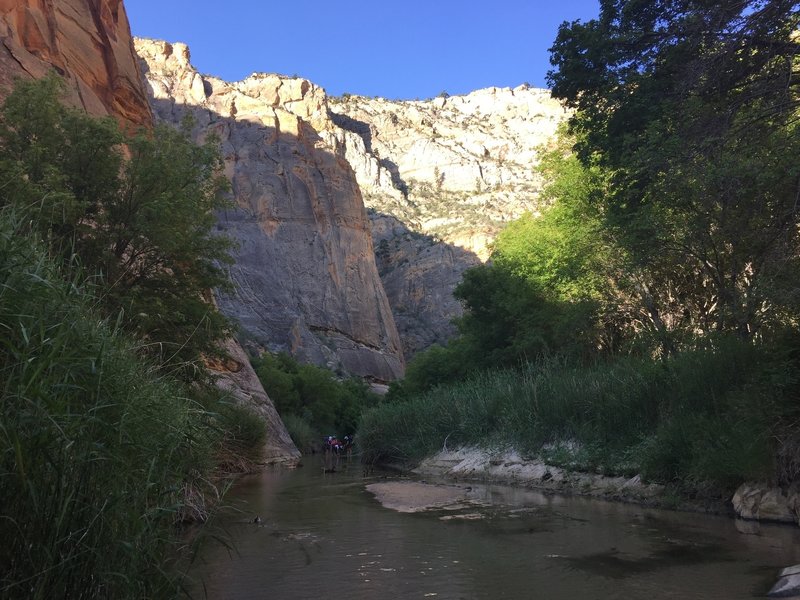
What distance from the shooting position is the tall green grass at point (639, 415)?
441 inches

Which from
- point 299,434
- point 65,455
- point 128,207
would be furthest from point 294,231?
point 65,455

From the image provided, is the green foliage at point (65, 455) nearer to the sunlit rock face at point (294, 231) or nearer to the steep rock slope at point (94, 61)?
the steep rock slope at point (94, 61)

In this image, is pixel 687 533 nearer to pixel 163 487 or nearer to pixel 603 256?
pixel 163 487

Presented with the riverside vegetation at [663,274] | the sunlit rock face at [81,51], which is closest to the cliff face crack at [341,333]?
the sunlit rock face at [81,51]

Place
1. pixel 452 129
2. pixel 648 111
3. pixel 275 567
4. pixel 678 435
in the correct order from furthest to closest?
pixel 452 129, pixel 648 111, pixel 678 435, pixel 275 567

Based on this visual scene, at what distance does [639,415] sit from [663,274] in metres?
6.36

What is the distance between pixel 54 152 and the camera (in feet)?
49.3

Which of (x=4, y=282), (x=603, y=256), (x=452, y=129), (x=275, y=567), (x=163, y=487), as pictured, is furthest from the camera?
(x=452, y=129)

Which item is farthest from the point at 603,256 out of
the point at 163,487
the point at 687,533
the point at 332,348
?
the point at 332,348

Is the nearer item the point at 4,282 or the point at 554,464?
the point at 4,282

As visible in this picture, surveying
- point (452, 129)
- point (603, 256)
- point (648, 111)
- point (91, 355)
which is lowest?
point (91, 355)

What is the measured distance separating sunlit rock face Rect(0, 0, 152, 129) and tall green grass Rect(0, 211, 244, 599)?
22.1 m

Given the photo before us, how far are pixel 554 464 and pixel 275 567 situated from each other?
37.0 ft

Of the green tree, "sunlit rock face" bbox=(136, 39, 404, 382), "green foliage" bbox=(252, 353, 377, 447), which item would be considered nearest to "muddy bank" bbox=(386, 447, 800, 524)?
the green tree
